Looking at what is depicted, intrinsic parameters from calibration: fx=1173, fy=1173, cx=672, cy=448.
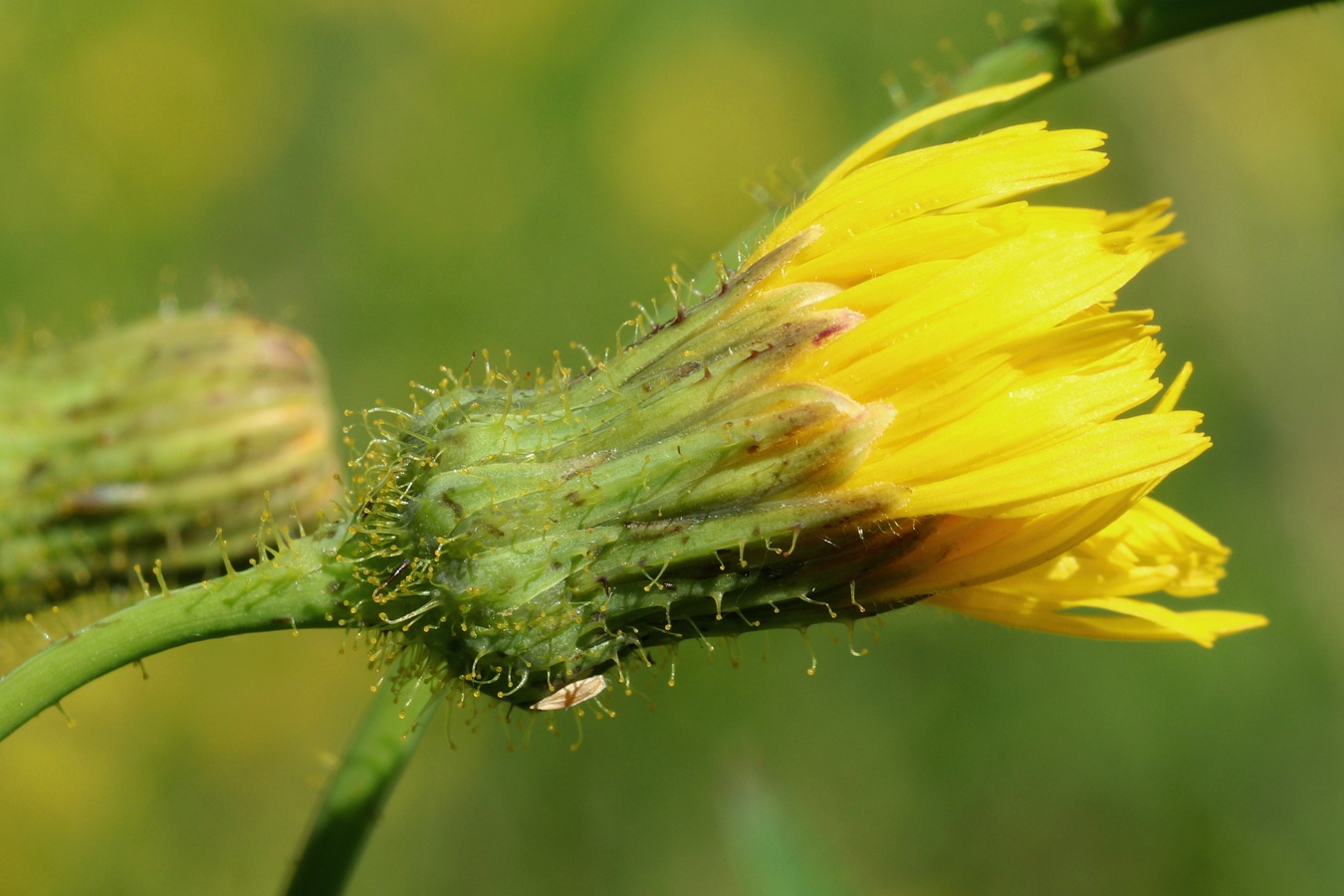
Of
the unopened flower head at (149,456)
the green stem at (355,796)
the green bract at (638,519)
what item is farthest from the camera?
the unopened flower head at (149,456)

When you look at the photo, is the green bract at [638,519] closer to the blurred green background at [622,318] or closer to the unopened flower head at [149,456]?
the unopened flower head at [149,456]

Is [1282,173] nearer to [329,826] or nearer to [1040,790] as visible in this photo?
[1040,790]

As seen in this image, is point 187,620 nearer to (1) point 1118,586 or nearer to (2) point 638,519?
(2) point 638,519

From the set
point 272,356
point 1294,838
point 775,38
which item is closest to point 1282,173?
point 775,38

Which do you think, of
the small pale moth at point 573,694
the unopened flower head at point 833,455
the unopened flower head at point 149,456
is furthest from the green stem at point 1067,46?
the unopened flower head at point 149,456

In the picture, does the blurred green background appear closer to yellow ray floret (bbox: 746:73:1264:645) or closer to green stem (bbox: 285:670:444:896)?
green stem (bbox: 285:670:444:896)
